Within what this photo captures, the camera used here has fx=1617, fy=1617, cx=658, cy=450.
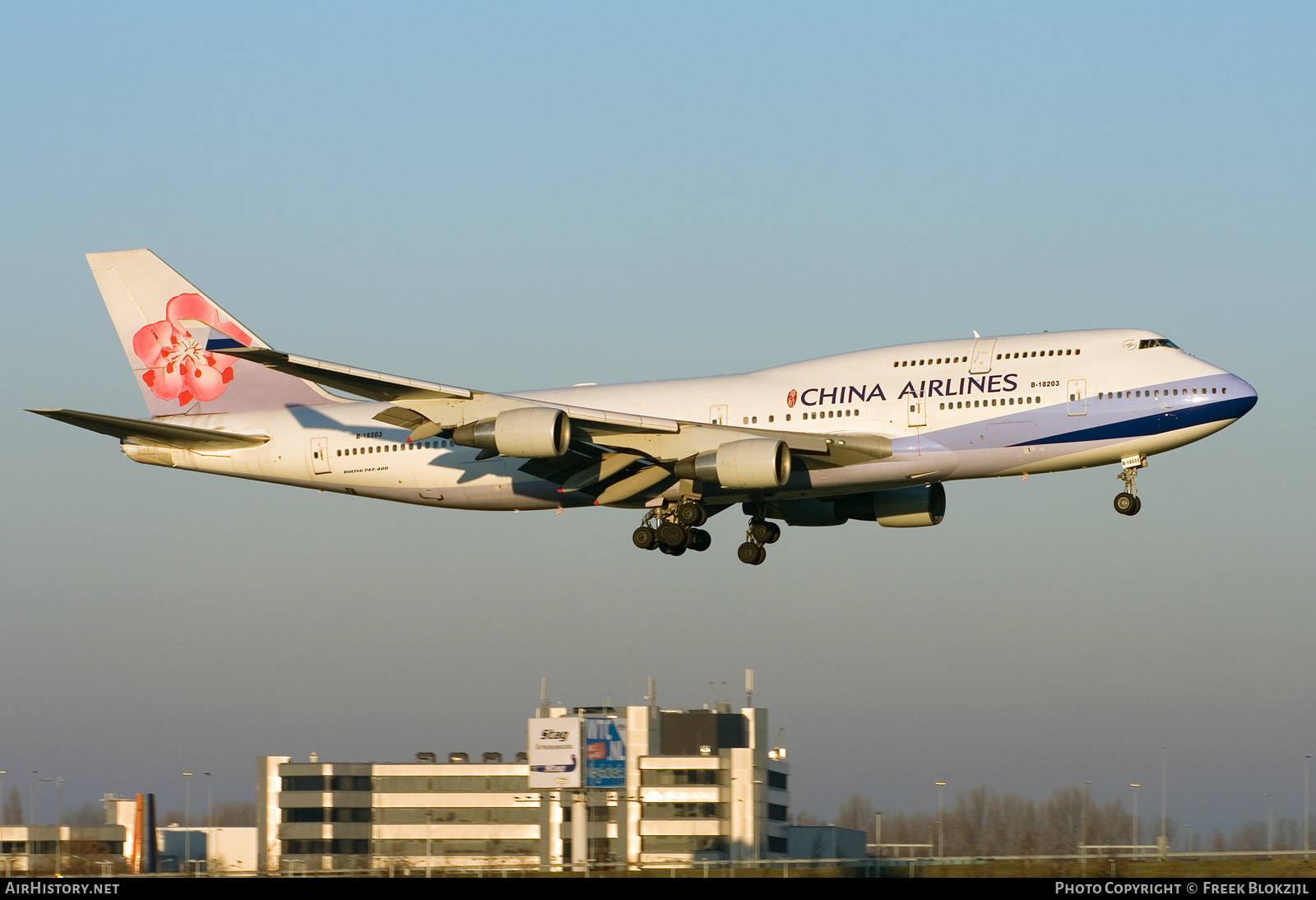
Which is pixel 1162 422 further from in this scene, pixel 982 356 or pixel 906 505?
pixel 906 505

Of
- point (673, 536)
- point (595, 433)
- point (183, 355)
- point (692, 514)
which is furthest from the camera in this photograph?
point (183, 355)

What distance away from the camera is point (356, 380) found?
46.4 metres

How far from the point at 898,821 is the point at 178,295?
79.4 metres

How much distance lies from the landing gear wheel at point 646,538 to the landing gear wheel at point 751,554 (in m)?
3.83

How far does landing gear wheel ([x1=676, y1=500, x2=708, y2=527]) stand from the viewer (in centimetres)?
5044

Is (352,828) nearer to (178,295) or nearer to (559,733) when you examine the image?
(559,733)

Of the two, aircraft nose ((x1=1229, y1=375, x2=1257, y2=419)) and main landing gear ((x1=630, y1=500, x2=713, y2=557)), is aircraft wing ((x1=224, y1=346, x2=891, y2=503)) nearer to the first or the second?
main landing gear ((x1=630, y1=500, x2=713, y2=557))

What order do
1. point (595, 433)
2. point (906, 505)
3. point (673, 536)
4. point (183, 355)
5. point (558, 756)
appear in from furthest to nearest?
point (558, 756) → point (183, 355) → point (906, 505) → point (673, 536) → point (595, 433)

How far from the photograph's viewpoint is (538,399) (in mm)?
52500

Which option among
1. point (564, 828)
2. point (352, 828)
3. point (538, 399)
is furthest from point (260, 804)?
point (538, 399)

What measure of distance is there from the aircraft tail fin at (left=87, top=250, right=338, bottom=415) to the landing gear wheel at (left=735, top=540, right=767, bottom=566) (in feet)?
49.6

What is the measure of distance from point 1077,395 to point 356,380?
20505mm

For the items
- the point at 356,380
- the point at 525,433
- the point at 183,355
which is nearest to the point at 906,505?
the point at 525,433

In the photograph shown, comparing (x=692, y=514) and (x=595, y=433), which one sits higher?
(x=595, y=433)
